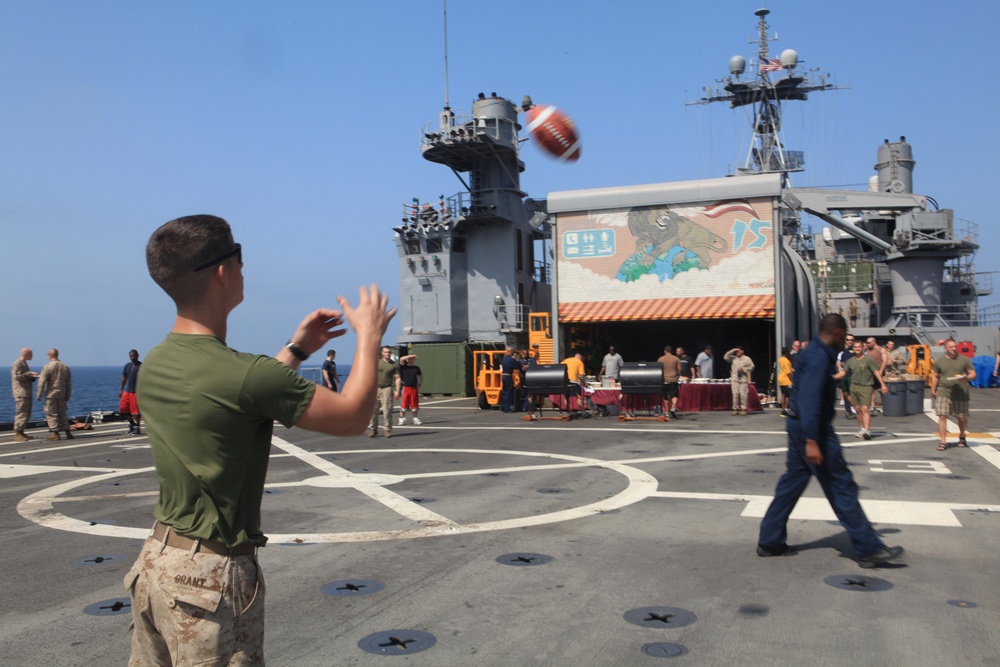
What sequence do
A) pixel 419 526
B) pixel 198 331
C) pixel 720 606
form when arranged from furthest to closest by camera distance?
1. pixel 419 526
2. pixel 720 606
3. pixel 198 331

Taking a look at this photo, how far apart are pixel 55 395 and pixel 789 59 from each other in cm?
5004

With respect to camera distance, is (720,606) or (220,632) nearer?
(220,632)

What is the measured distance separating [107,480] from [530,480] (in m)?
5.64

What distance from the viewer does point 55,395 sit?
56.4 ft

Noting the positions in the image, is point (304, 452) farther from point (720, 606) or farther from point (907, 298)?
point (907, 298)

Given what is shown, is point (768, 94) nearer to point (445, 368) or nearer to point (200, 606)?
point (445, 368)

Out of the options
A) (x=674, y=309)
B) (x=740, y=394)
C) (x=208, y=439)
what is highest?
(x=674, y=309)

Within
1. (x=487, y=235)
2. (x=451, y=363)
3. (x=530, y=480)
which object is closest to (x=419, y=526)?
(x=530, y=480)

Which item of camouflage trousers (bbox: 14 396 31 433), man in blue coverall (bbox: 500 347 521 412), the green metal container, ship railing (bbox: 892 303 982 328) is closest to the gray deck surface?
camouflage trousers (bbox: 14 396 31 433)

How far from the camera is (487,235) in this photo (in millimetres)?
37312

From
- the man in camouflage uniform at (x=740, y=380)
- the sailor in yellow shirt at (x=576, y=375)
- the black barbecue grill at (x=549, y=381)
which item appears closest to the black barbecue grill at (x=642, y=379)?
the sailor in yellow shirt at (x=576, y=375)

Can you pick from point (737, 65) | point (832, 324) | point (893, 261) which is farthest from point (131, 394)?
point (737, 65)

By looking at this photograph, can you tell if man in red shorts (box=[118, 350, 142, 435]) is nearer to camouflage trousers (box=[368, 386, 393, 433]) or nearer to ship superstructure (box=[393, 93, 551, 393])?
camouflage trousers (box=[368, 386, 393, 433])

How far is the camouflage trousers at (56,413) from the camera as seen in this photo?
1716 cm
